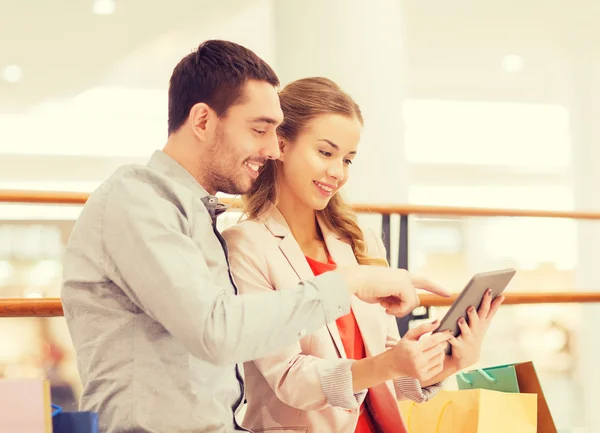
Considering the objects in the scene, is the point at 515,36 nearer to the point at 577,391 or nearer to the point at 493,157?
the point at 493,157

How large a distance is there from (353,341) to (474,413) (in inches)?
15.4

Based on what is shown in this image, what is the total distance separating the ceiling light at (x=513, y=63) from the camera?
572 centimetres

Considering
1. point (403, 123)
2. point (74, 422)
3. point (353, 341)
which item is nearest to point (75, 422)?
point (74, 422)

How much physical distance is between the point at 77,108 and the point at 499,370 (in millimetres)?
3055

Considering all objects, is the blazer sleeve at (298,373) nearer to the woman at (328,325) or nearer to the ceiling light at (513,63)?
the woman at (328,325)

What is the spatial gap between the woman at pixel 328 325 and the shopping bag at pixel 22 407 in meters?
0.52

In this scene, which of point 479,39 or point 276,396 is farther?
point 479,39

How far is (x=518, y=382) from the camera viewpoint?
2.00 metres

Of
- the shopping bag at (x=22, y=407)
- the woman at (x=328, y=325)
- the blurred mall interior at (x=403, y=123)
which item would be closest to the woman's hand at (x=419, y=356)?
the woman at (x=328, y=325)

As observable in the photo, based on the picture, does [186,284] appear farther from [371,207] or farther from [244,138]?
[371,207]

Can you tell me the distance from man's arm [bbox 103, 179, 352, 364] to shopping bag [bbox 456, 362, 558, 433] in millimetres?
877

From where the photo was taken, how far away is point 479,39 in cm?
568

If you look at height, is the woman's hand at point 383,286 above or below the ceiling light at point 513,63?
below

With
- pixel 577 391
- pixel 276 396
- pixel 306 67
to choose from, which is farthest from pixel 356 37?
pixel 577 391
